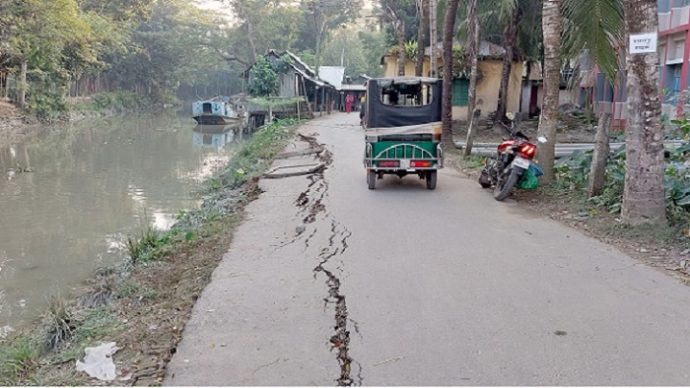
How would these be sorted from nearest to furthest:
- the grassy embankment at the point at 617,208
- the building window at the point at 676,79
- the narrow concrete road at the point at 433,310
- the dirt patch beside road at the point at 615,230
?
1. the narrow concrete road at the point at 433,310
2. the dirt patch beside road at the point at 615,230
3. the grassy embankment at the point at 617,208
4. the building window at the point at 676,79

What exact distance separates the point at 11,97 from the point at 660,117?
3752 cm

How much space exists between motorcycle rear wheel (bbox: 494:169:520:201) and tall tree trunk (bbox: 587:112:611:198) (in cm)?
121

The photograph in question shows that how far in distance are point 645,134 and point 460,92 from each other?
2199 centimetres

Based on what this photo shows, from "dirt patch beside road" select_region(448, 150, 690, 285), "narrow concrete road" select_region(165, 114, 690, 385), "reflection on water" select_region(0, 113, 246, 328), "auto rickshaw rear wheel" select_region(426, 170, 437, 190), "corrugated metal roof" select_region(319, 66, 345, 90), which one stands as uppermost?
"corrugated metal roof" select_region(319, 66, 345, 90)

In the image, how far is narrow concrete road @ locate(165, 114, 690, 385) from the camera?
3.89 m

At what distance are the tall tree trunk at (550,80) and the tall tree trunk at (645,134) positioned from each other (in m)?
2.65

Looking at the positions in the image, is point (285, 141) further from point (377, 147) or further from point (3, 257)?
point (3, 257)

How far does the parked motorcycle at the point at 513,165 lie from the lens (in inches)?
382

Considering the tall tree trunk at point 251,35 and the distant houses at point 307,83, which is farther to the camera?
the tall tree trunk at point 251,35

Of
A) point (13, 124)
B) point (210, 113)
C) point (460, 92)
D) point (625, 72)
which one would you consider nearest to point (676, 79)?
point (460, 92)

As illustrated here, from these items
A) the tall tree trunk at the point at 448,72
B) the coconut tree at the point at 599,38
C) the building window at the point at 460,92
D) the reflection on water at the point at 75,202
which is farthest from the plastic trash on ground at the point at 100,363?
the building window at the point at 460,92

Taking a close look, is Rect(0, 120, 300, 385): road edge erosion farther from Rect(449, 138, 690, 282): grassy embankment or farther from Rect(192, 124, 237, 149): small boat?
Rect(192, 124, 237, 149): small boat

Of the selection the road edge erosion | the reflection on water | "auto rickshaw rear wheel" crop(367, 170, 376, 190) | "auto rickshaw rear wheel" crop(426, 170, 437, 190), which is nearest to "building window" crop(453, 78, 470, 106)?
the reflection on water

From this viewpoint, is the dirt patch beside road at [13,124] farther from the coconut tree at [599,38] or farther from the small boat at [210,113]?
the coconut tree at [599,38]
